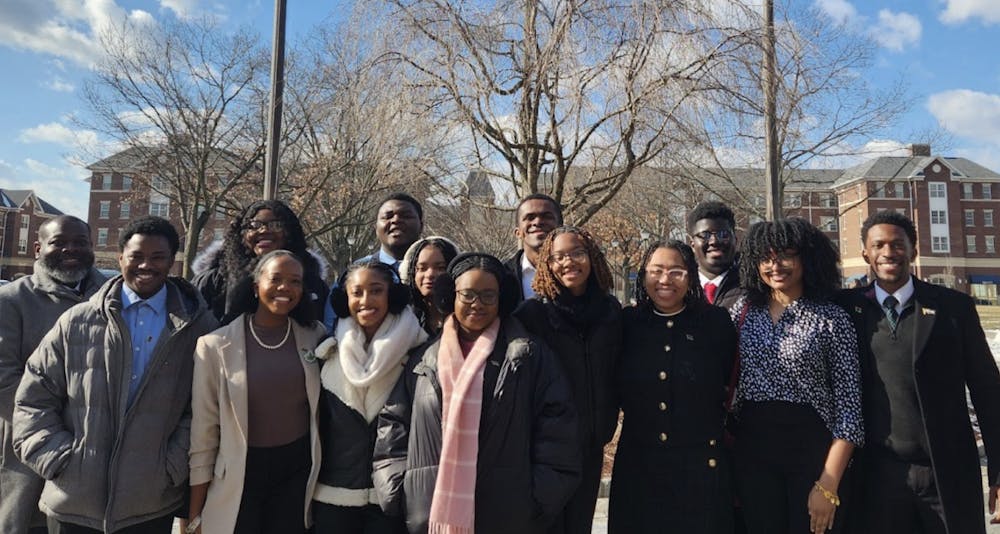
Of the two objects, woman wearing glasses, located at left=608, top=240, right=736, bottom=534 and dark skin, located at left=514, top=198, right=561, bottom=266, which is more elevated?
dark skin, located at left=514, top=198, right=561, bottom=266

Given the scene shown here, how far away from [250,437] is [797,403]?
111 inches

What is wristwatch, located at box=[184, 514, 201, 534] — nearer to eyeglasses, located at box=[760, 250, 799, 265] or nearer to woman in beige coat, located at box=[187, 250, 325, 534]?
woman in beige coat, located at box=[187, 250, 325, 534]

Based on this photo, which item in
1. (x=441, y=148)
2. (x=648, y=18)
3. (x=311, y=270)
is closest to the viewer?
(x=311, y=270)

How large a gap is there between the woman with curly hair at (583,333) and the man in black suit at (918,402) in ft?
4.36

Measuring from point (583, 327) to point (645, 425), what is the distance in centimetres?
60

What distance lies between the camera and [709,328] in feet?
10.4

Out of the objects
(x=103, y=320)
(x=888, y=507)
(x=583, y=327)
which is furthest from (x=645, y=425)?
(x=103, y=320)

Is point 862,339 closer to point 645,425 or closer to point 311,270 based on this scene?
point 645,425

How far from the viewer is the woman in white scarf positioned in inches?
119

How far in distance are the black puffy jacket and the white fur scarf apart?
25 cm

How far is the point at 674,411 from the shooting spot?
10.0ft

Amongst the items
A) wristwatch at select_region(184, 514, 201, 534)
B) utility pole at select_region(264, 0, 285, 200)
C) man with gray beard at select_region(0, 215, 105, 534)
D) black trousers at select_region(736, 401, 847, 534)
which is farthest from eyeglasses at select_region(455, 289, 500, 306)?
utility pole at select_region(264, 0, 285, 200)

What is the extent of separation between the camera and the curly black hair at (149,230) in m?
3.27

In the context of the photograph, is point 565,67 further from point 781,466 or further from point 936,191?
point 936,191
